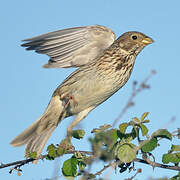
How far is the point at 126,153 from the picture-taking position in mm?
3174

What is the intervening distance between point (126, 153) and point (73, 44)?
4050mm

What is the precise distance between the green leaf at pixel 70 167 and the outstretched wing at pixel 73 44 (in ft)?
11.0

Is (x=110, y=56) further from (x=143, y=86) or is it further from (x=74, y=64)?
(x=143, y=86)

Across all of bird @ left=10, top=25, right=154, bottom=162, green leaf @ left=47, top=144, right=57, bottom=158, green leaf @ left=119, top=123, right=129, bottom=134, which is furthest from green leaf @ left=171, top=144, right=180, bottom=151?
bird @ left=10, top=25, right=154, bottom=162

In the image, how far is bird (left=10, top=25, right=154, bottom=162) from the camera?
624 cm

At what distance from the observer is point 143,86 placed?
213cm

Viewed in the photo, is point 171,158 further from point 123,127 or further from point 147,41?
point 147,41

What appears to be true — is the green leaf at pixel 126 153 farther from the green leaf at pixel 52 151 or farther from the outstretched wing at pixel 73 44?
the outstretched wing at pixel 73 44

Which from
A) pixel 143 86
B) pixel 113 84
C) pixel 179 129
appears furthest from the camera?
pixel 113 84

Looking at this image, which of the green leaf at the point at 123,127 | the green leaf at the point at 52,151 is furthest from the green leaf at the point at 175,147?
the green leaf at the point at 52,151

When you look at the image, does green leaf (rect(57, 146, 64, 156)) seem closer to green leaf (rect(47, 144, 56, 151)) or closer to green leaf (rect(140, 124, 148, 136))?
green leaf (rect(47, 144, 56, 151))

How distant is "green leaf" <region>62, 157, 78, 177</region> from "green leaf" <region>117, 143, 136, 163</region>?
48 cm

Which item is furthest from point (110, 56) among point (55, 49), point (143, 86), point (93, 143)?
point (93, 143)

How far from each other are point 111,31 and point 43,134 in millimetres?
2254
